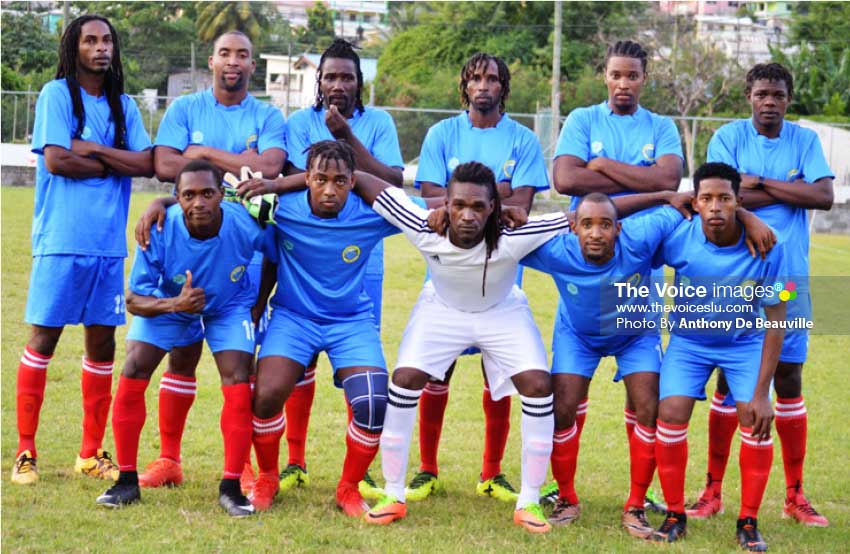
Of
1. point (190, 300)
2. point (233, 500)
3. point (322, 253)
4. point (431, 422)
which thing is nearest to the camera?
point (190, 300)

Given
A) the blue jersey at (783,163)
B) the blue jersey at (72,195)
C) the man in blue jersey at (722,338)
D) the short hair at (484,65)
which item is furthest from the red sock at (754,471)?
the blue jersey at (72,195)

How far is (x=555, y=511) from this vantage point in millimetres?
5914

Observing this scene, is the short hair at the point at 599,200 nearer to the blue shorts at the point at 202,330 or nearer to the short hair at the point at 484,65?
the short hair at the point at 484,65

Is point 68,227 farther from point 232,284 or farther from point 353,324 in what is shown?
point 353,324

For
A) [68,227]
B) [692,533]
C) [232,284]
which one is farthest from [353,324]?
[692,533]

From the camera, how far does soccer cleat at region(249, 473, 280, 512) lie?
5.85 metres

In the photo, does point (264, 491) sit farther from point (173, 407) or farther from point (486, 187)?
point (486, 187)

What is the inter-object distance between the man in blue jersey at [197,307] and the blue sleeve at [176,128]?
0.48m

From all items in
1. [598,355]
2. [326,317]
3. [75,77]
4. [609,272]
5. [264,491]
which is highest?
[75,77]

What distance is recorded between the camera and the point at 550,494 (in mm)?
6355

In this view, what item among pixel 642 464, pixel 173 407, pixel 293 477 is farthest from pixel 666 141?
pixel 173 407

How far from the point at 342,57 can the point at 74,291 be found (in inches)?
78.2

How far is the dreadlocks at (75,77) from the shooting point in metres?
6.24

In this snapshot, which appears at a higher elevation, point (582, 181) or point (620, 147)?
point (620, 147)
